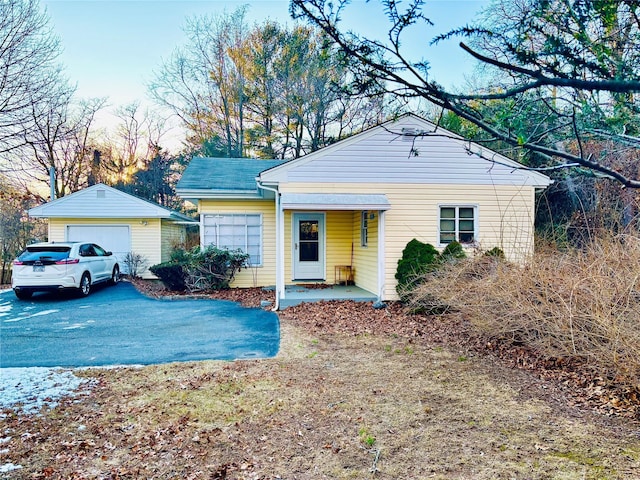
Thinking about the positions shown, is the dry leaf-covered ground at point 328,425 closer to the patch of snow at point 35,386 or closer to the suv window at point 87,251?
the patch of snow at point 35,386

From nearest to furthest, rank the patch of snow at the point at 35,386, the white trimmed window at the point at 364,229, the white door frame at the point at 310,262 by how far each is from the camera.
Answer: the patch of snow at the point at 35,386
the white trimmed window at the point at 364,229
the white door frame at the point at 310,262

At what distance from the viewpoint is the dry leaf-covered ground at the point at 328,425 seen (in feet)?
10.0

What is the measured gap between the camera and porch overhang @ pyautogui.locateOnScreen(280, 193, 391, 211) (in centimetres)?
921

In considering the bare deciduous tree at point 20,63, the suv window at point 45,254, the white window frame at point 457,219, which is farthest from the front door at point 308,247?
the bare deciduous tree at point 20,63

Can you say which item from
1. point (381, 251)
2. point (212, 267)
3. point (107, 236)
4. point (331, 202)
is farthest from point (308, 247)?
point (107, 236)

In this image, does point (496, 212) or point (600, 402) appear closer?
point (600, 402)

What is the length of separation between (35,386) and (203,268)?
688 cm

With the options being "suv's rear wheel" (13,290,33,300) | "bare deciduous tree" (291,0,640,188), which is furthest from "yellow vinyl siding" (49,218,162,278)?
"bare deciduous tree" (291,0,640,188)

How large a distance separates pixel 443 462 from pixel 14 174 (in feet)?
39.8

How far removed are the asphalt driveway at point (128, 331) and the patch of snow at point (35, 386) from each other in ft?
1.18

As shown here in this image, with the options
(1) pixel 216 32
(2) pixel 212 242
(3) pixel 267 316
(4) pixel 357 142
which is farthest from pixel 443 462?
(1) pixel 216 32

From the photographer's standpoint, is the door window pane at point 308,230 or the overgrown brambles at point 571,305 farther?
the door window pane at point 308,230

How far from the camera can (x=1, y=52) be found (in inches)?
289

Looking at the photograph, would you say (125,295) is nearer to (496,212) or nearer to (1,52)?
(1,52)
